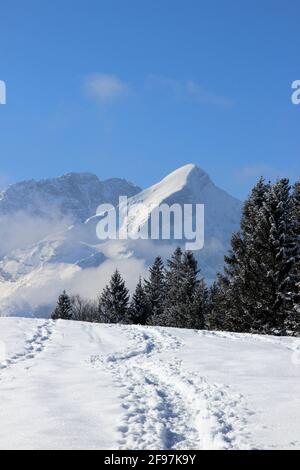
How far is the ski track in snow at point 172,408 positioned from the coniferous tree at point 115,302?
42.3m

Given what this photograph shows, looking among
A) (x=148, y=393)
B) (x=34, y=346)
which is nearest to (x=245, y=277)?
(x=34, y=346)

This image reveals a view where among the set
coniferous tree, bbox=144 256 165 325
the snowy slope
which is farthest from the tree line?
coniferous tree, bbox=144 256 165 325

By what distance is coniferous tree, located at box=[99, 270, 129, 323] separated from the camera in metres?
59.2

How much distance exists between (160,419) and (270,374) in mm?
5686

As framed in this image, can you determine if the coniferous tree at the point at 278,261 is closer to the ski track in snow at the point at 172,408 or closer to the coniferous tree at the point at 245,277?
the coniferous tree at the point at 245,277

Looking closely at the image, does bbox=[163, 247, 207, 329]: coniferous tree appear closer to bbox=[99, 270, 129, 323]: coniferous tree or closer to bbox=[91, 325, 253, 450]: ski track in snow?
bbox=[99, 270, 129, 323]: coniferous tree

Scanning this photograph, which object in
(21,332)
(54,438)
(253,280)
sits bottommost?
(54,438)

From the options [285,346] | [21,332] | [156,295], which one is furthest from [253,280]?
[156,295]

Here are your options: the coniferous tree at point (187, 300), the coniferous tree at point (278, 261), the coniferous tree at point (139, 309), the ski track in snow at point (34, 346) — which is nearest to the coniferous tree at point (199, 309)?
the coniferous tree at point (187, 300)

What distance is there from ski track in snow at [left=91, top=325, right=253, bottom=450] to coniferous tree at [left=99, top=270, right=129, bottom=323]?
139 ft

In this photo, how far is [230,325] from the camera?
32.2 metres

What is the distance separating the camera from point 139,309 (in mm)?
61719

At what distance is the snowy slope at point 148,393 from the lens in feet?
29.5

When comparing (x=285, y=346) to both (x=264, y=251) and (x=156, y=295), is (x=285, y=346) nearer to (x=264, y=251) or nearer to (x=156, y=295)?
(x=264, y=251)
